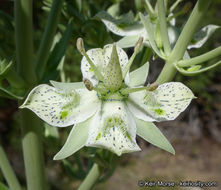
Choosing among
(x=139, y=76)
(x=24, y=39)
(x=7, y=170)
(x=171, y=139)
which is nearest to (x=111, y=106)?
(x=139, y=76)

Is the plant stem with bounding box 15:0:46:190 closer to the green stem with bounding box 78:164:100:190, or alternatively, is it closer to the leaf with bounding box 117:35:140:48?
the green stem with bounding box 78:164:100:190

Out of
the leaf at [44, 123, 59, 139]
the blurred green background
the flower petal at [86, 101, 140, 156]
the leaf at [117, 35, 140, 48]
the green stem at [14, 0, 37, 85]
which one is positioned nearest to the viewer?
the flower petal at [86, 101, 140, 156]

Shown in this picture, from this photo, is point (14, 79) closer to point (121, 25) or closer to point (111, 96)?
point (111, 96)

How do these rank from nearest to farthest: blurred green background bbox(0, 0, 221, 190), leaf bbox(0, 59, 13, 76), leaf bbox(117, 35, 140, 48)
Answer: leaf bbox(0, 59, 13, 76) → leaf bbox(117, 35, 140, 48) → blurred green background bbox(0, 0, 221, 190)

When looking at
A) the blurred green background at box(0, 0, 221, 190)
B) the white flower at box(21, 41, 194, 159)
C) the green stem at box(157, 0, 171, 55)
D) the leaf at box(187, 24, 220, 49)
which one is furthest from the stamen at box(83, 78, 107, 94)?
the blurred green background at box(0, 0, 221, 190)

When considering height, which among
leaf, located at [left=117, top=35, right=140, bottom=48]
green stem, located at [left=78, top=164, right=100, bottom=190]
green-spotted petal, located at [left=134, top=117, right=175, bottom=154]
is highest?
leaf, located at [left=117, top=35, right=140, bottom=48]

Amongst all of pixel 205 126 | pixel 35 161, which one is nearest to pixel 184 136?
pixel 205 126

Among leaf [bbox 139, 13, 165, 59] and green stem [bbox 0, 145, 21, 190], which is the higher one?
leaf [bbox 139, 13, 165, 59]

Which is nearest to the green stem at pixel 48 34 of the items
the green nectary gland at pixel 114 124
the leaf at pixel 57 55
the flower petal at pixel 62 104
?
the leaf at pixel 57 55
